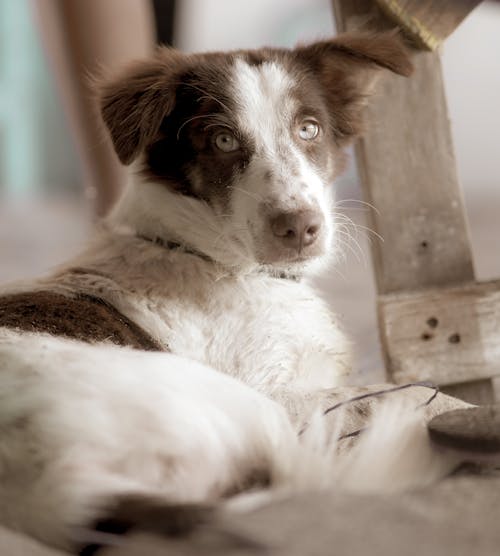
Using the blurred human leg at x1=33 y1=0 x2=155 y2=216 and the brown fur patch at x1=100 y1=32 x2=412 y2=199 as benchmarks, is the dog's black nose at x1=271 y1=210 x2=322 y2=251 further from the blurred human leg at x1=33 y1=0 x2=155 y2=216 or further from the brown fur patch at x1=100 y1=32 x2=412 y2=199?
Result: the blurred human leg at x1=33 y1=0 x2=155 y2=216

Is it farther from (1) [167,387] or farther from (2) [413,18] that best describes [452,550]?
(2) [413,18]

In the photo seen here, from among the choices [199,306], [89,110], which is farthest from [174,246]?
[89,110]

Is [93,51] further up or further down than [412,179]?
further up

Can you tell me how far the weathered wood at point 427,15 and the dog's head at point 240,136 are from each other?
0.08 meters

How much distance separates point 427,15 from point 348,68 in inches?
10.0

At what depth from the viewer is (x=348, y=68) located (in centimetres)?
241

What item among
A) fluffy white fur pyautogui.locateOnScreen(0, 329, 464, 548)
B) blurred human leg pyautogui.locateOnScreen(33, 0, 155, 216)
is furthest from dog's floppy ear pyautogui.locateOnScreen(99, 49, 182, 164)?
blurred human leg pyautogui.locateOnScreen(33, 0, 155, 216)

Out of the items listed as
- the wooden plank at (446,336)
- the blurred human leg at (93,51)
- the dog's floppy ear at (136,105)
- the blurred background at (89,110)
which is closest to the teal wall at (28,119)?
the blurred background at (89,110)

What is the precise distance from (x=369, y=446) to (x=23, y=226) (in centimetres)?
718

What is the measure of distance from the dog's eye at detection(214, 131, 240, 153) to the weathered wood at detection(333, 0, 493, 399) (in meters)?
0.46

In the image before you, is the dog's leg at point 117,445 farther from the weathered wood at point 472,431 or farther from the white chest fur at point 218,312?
the white chest fur at point 218,312

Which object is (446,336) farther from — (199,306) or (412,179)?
(199,306)

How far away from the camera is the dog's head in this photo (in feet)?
6.80

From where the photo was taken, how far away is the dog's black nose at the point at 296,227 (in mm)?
1981
